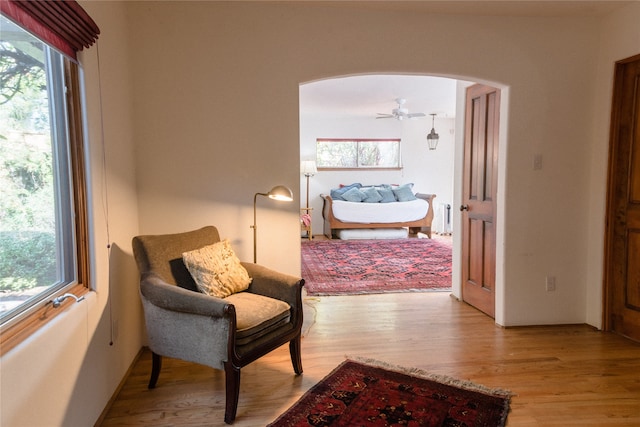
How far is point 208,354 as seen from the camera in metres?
2.20

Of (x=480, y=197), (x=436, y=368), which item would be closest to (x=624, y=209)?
(x=480, y=197)

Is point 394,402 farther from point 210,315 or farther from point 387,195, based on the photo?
point 387,195

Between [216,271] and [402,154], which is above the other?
[402,154]

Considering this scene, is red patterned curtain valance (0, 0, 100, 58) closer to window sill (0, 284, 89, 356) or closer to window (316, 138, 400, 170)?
window sill (0, 284, 89, 356)

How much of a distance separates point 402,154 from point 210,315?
24.1ft

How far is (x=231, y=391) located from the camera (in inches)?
84.3

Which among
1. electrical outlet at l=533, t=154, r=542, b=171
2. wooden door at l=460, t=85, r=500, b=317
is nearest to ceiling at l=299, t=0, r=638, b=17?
wooden door at l=460, t=85, r=500, b=317

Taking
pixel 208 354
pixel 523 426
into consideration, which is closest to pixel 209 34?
pixel 208 354

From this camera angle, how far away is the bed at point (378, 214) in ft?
25.8

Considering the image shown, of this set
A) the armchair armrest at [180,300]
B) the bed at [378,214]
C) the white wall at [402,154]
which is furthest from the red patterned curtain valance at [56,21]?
the white wall at [402,154]

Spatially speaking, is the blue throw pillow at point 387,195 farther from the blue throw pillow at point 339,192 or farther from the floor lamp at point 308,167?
the floor lamp at point 308,167

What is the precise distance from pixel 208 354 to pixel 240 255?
106 centimetres

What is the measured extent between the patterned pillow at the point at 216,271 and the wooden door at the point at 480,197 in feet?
6.93

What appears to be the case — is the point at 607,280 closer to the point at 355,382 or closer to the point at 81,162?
the point at 355,382
